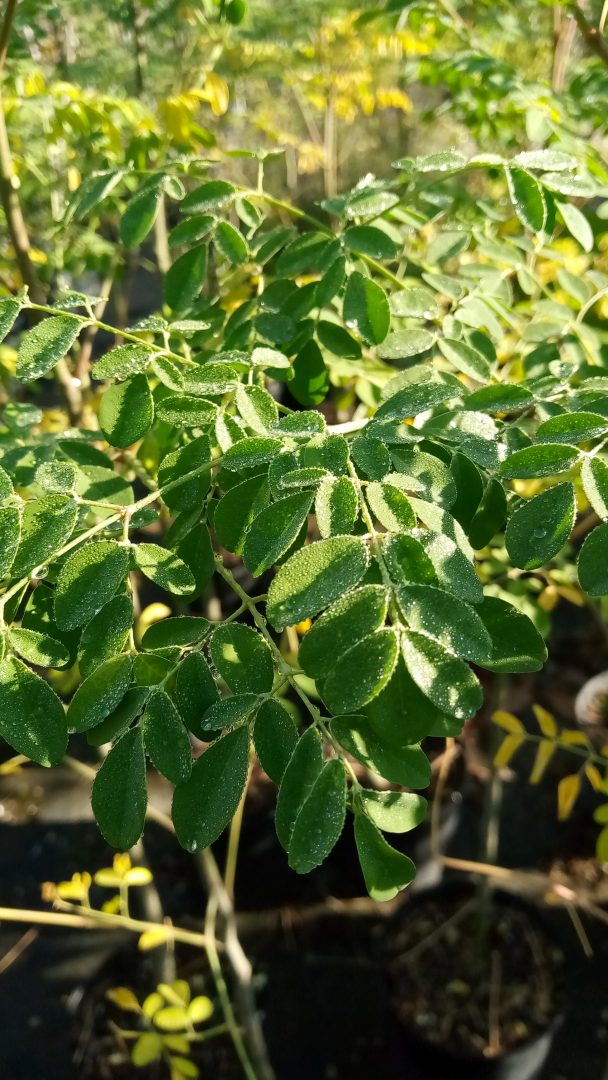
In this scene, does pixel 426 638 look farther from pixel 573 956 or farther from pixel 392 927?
pixel 573 956

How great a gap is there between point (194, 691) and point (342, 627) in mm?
205

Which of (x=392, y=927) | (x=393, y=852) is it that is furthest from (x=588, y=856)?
(x=393, y=852)

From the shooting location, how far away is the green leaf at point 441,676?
24.0 inches

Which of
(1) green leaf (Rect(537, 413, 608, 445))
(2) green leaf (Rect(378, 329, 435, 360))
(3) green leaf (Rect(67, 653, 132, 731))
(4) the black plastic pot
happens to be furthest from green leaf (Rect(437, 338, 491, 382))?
(4) the black plastic pot

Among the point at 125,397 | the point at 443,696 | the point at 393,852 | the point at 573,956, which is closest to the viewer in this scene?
the point at 443,696

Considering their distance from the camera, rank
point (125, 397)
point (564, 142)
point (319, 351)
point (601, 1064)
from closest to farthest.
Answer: point (125, 397) < point (319, 351) < point (564, 142) < point (601, 1064)

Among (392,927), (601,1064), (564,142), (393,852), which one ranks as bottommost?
(601,1064)

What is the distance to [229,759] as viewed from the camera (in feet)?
2.43

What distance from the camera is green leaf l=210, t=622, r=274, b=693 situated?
2.50 ft

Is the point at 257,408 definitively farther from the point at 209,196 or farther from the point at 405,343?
the point at 209,196

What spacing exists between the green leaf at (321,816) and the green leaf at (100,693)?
0.21 meters

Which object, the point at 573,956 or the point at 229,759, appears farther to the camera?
the point at 573,956

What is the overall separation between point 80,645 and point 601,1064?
2169 mm

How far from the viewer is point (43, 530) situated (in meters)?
0.76
